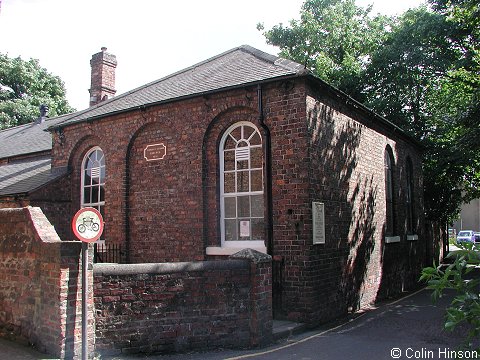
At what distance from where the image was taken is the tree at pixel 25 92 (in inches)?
1403

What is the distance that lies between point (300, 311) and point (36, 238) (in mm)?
5114

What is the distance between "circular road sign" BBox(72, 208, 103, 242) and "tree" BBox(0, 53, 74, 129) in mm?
33190

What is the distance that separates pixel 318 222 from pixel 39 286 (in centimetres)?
546

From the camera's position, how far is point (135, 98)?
13.4 m

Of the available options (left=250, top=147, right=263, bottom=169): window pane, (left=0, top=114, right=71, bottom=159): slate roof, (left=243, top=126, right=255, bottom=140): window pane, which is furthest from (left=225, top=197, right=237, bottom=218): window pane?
(left=0, top=114, right=71, bottom=159): slate roof

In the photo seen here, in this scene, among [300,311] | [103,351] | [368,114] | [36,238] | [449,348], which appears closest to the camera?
[103,351]

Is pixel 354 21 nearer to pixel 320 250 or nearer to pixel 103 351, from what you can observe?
pixel 320 250

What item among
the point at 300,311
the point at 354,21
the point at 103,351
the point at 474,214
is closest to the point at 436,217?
the point at 354,21

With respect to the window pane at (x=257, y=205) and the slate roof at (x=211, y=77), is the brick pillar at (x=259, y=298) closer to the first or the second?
the window pane at (x=257, y=205)

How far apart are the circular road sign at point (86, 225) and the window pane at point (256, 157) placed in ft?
16.2

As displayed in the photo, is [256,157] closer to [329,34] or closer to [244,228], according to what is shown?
[244,228]

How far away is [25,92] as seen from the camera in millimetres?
38438

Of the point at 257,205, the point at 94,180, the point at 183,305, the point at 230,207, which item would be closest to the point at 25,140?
the point at 94,180

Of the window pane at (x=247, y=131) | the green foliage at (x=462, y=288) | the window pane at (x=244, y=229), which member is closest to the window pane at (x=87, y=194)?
the window pane at (x=244, y=229)
